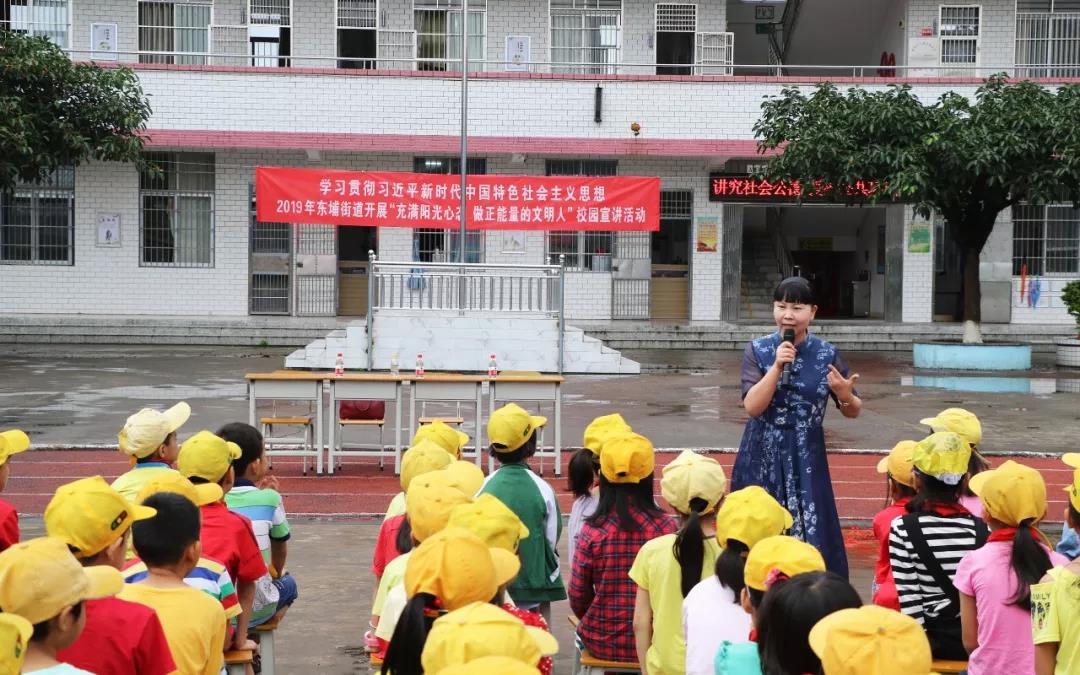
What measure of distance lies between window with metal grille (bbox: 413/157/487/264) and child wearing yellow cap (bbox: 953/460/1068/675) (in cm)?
2190

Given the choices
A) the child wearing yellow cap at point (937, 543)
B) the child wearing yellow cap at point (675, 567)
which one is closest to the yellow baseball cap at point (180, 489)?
the child wearing yellow cap at point (675, 567)

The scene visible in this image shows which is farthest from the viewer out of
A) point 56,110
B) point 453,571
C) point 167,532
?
point 56,110

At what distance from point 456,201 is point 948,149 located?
29.3 ft

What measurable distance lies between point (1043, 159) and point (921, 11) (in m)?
8.34

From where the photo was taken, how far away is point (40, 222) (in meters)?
25.2

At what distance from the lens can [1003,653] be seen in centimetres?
397

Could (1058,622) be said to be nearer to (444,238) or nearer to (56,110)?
(56,110)

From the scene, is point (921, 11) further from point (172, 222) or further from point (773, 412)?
point (773, 412)

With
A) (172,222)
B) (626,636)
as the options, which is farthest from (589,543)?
(172,222)

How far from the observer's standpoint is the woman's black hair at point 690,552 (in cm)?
421

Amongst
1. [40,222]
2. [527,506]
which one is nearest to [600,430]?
[527,506]

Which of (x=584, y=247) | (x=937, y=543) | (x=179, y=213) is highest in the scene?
(x=179, y=213)

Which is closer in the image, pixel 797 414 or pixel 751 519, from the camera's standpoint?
pixel 751 519

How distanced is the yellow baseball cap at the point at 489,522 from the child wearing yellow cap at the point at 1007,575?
146 centimetres
